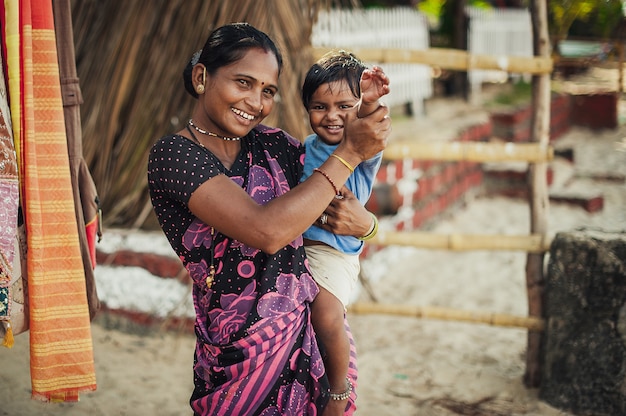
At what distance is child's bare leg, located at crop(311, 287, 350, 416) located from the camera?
1940 millimetres

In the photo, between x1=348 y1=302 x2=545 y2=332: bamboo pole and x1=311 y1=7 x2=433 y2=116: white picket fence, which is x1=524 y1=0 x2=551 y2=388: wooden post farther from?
x1=311 y1=7 x2=433 y2=116: white picket fence

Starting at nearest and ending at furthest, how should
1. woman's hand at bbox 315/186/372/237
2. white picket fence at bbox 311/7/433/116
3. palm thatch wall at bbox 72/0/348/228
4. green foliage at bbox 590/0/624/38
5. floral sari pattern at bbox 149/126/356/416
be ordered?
floral sari pattern at bbox 149/126/356/416 < woman's hand at bbox 315/186/372/237 < palm thatch wall at bbox 72/0/348/228 < white picket fence at bbox 311/7/433/116 < green foliage at bbox 590/0/624/38

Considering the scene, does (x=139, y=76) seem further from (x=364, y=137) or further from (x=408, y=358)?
(x=364, y=137)

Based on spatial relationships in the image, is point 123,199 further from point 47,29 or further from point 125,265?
point 47,29

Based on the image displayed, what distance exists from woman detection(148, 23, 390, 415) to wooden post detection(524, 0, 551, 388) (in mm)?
1999

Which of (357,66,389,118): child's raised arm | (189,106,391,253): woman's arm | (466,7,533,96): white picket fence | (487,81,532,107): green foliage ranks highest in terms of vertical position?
(466,7,533,96): white picket fence

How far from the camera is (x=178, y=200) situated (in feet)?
Answer: 5.66

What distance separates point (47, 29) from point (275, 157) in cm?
72

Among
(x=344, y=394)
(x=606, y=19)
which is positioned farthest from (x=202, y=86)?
(x=606, y=19)

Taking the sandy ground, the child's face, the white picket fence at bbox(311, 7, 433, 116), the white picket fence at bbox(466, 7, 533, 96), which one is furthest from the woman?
the white picket fence at bbox(466, 7, 533, 96)

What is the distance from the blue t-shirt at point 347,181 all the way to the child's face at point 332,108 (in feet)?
0.12

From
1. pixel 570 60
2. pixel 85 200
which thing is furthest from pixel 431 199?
pixel 570 60

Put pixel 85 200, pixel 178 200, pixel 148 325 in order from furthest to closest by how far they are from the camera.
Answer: pixel 148 325
pixel 85 200
pixel 178 200

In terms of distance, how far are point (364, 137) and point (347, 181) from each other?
0.34 meters
